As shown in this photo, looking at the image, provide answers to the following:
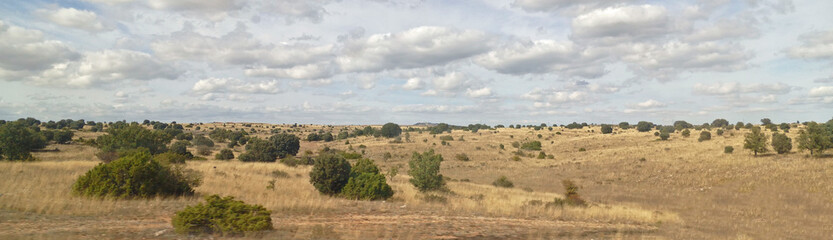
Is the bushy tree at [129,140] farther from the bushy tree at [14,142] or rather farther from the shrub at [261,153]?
the shrub at [261,153]

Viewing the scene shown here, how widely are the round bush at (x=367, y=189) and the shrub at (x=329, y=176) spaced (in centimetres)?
56

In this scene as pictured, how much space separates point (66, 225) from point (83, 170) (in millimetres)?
15138

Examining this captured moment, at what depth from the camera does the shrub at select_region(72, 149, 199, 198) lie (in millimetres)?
15734

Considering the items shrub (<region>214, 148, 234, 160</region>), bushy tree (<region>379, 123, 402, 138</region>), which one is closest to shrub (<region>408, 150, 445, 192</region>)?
shrub (<region>214, 148, 234, 160</region>)

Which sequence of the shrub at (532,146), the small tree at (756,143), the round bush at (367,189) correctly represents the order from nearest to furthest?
the round bush at (367,189)
the small tree at (756,143)
the shrub at (532,146)

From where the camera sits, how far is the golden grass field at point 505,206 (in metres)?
12.2

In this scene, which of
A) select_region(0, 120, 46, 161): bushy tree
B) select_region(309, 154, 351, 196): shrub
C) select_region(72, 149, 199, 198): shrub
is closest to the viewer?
select_region(72, 149, 199, 198): shrub

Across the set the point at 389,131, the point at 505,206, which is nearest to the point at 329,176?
the point at 505,206

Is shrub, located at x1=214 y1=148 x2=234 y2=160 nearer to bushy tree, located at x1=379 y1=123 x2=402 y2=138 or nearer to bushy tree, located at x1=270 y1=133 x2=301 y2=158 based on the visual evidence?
bushy tree, located at x1=270 y1=133 x2=301 y2=158

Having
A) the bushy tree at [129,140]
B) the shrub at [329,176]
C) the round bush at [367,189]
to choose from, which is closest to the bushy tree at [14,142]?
the bushy tree at [129,140]

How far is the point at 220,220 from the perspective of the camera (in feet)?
36.8

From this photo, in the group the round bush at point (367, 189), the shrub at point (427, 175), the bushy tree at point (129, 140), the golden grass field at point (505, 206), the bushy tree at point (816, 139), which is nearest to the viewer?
the golden grass field at point (505, 206)

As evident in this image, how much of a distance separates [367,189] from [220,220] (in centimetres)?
1124

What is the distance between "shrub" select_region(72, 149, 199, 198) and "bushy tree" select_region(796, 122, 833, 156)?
5393cm
